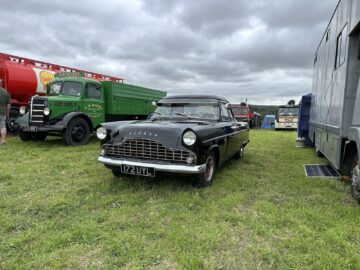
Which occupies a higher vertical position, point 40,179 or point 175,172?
point 175,172

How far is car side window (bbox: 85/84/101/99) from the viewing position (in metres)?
9.31

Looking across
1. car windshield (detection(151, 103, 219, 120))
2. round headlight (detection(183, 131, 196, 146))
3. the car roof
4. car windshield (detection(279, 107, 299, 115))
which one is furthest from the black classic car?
car windshield (detection(279, 107, 299, 115))

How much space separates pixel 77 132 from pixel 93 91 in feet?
5.20

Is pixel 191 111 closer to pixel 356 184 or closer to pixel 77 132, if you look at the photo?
pixel 356 184

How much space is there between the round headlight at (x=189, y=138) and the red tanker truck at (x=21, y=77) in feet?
28.1

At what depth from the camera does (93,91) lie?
9531 millimetres

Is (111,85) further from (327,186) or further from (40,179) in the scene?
(327,186)

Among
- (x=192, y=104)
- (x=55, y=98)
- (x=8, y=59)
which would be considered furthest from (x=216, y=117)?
(x=8, y=59)

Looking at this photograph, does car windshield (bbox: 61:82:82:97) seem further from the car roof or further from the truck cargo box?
the car roof

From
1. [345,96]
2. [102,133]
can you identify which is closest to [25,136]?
[102,133]

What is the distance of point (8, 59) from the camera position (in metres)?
10.2

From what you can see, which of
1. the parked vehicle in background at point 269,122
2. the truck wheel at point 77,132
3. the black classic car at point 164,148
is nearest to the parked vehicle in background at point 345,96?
the black classic car at point 164,148

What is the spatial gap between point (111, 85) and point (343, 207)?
827 centimetres

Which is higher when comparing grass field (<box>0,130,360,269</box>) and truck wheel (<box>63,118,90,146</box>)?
truck wheel (<box>63,118,90,146</box>)
